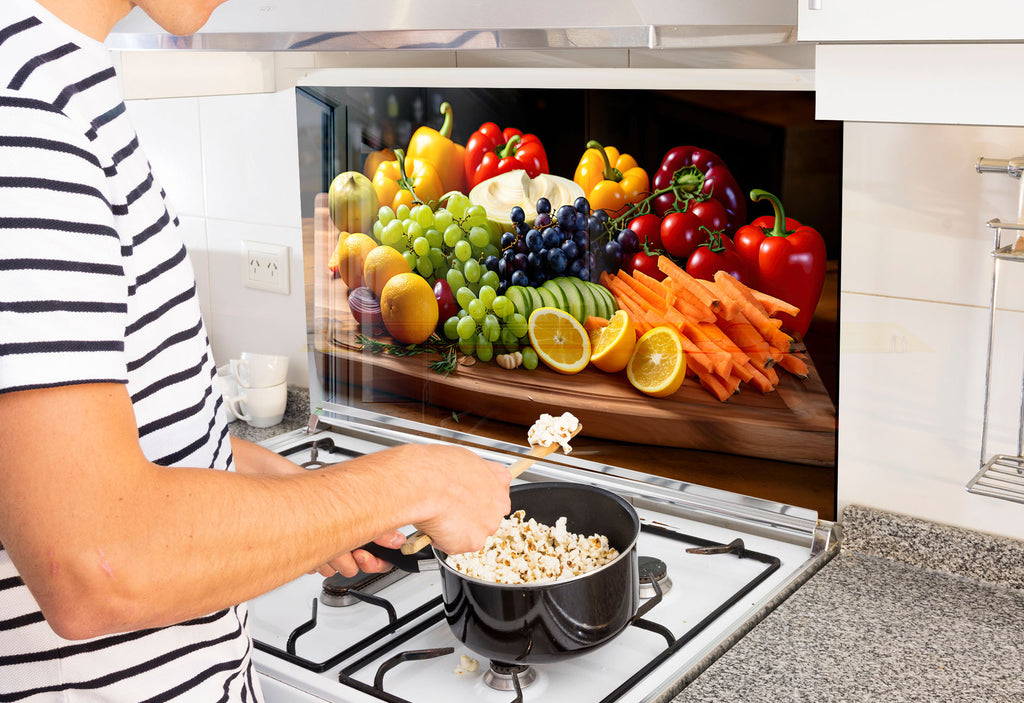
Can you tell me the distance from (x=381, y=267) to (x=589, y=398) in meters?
0.39

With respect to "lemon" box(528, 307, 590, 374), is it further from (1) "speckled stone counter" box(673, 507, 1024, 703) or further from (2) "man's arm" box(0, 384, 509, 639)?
(2) "man's arm" box(0, 384, 509, 639)

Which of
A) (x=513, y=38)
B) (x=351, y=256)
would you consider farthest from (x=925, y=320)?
(x=351, y=256)

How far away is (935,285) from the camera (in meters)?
1.07

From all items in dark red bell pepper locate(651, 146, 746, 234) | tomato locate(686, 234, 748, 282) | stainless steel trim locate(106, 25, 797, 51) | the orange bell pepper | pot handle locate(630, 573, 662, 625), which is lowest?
pot handle locate(630, 573, 662, 625)

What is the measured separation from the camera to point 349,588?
3.62 feet

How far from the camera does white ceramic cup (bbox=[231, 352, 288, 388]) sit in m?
1.62

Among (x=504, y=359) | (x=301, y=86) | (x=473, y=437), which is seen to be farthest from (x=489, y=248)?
(x=301, y=86)

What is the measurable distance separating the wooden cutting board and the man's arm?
0.70 meters

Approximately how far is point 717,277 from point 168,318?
29.3 inches

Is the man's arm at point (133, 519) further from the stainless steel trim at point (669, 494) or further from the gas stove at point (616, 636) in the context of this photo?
the stainless steel trim at point (669, 494)

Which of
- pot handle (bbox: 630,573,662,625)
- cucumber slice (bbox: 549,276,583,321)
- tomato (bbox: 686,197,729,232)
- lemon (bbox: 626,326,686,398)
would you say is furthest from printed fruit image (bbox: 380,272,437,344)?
pot handle (bbox: 630,573,662,625)

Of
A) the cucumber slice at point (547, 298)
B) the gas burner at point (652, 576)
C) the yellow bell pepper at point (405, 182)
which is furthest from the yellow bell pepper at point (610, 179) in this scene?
the gas burner at point (652, 576)

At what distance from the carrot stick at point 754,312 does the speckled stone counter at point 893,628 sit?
9.1 inches

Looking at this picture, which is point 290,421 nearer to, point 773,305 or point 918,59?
point 773,305
